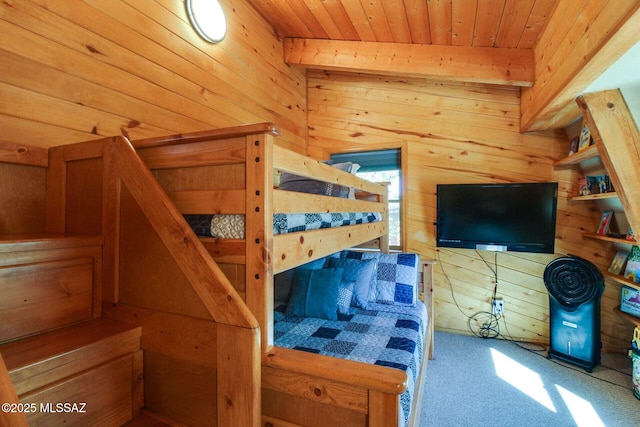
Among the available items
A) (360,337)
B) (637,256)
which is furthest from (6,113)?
(637,256)

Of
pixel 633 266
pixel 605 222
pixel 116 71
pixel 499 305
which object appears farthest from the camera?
pixel 499 305

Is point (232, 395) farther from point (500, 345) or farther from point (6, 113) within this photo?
point (500, 345)

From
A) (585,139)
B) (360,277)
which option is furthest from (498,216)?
(360,277)

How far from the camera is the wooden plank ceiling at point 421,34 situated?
2.14 metres

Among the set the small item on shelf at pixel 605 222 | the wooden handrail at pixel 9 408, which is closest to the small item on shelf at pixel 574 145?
the small item on shelf at pixel 605 222

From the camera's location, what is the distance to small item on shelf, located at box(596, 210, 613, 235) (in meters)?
2.52

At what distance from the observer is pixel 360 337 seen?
1.71m

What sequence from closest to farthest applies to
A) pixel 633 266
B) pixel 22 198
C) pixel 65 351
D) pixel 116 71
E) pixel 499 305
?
pixel 65 351 → pixel 22 198 → pixel 116 71 → pixel 633 266 → pixel 499 305

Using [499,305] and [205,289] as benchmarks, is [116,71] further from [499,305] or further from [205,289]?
[499,305]

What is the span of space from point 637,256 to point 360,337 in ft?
7.55

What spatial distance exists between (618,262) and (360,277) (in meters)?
2.24

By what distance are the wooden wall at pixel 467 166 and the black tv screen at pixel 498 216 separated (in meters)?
0.22

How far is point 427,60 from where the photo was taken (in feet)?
8.73

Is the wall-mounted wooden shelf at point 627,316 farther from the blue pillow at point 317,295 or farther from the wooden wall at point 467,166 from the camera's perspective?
the blue pillow at point 317,295
